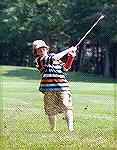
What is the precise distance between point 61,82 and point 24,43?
144ft

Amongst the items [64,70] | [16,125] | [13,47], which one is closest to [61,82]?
[64,70]

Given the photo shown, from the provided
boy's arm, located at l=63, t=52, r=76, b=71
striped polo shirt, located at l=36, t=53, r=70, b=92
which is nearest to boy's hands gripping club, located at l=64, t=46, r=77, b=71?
boy's arm, located at l=63, t=52, r=76, b=71

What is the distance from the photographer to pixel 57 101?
7.39m

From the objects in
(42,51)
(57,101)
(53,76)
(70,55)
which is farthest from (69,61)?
(57,101)

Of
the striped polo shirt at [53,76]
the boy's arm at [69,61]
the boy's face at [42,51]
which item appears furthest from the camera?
the boy's face at [42,51]

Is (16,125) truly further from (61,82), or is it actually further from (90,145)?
(90,145)

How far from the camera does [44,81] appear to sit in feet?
24.0

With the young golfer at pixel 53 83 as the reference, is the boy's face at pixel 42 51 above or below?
above

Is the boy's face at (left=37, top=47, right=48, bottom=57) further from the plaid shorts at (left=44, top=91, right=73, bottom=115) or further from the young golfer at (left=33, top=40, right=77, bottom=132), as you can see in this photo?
the plaid shorts at (left=44, top=91, right=73, bottom=115)

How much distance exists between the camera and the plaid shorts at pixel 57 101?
728cm

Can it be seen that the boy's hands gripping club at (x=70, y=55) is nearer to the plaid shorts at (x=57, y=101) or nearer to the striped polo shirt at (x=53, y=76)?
the striped polo shirt at (x=53, y=76)

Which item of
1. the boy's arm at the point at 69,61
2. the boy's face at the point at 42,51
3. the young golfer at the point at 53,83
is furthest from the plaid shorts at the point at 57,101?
the boy's face at the point at 42,51

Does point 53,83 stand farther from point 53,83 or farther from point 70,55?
point 70,55

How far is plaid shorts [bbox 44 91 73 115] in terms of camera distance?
728 cm
